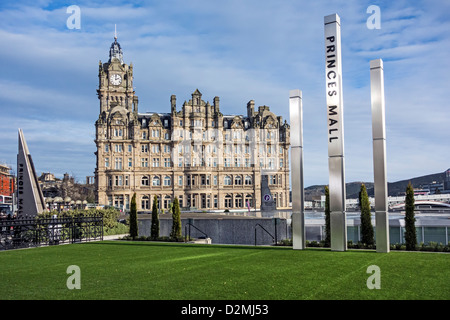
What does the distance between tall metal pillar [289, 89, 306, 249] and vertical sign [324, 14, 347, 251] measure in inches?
57.3

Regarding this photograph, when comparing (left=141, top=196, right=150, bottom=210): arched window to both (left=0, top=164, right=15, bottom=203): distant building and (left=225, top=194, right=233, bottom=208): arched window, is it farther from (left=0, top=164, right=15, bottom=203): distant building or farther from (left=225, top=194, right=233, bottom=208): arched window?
(left=0, top=164, right=15, bottom=203): distant building

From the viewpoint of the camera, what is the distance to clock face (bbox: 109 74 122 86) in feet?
267

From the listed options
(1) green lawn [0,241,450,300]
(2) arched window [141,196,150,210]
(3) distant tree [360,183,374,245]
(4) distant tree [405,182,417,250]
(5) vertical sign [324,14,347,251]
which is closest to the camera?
(1) green lawn [0,241,450,300]

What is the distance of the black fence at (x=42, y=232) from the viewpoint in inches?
890

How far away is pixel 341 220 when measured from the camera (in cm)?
1764

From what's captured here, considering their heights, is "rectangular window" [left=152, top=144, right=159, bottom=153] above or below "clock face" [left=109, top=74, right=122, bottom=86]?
below

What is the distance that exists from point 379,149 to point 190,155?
196 ft

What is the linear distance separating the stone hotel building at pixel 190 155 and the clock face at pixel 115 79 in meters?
1.41

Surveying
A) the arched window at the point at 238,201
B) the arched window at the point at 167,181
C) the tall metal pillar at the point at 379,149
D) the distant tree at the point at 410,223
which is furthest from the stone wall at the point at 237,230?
the arched window at the point at 238,201

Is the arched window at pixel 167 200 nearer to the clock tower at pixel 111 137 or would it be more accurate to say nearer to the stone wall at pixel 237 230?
the clock tower at pixel 111 137

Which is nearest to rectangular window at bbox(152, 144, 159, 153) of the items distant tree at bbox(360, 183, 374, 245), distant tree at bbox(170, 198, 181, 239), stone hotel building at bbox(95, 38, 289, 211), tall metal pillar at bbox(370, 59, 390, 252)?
stone hotel building at bbox(95, 38, 289, 211)

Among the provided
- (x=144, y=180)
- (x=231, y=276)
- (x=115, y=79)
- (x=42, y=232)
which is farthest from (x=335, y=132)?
(x=115, y=79)
